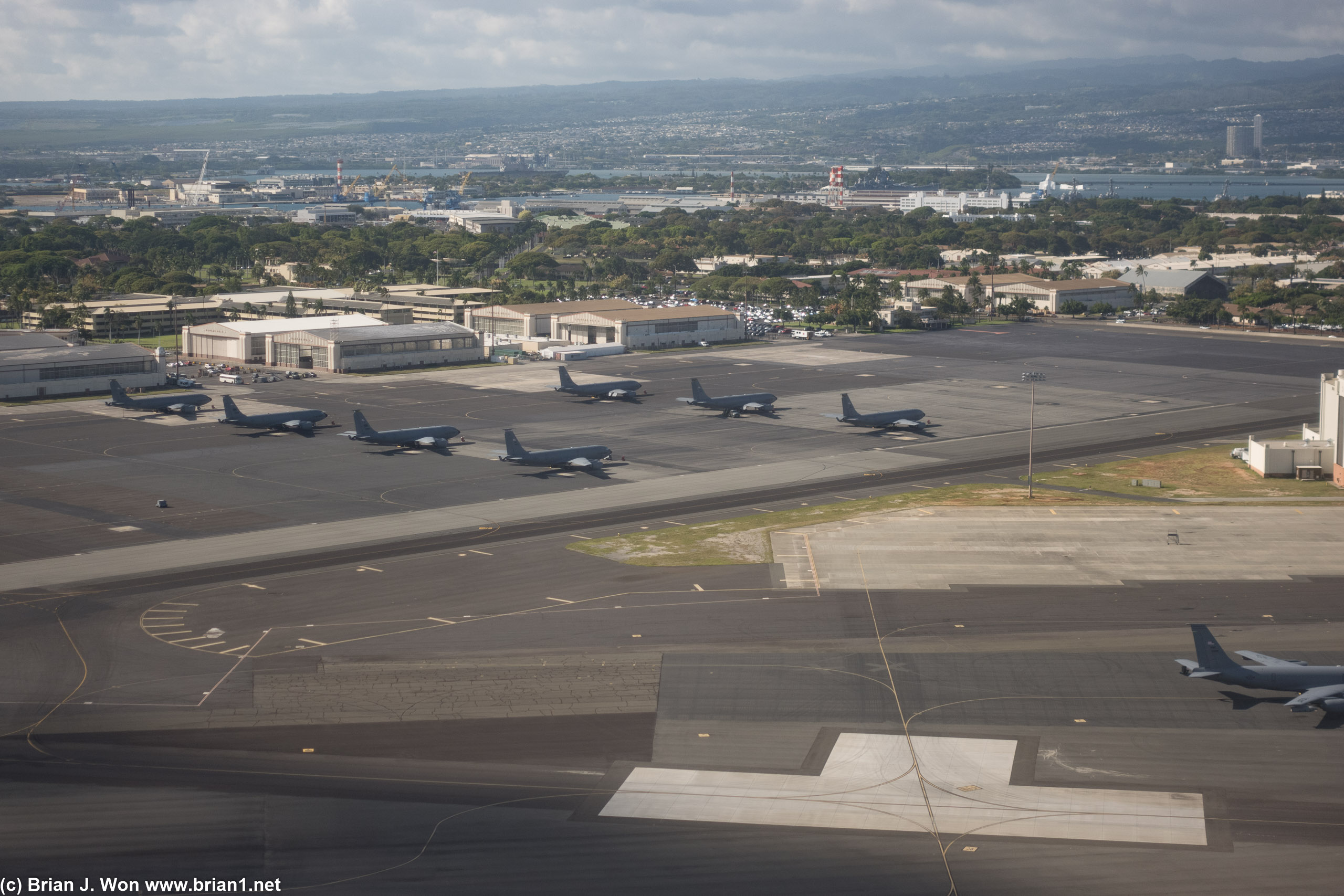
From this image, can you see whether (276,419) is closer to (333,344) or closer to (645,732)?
(333,344)

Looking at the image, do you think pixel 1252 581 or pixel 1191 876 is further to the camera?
pixel 1252 581

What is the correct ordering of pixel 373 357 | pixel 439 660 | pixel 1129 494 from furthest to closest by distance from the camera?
pixel 373 357, pixel 1129 494, pixel 439 660

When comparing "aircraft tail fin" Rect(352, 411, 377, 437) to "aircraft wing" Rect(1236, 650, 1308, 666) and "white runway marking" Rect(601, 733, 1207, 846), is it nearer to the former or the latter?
"white runway marking" Rect(601, 733, 1207, 846)

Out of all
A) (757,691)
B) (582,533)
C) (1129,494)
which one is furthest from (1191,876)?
(1129,494)

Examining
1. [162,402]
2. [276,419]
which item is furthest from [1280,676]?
[162,402]

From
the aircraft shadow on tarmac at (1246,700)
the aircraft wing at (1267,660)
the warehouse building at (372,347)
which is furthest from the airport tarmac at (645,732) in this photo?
the warehouse building at (372,347)

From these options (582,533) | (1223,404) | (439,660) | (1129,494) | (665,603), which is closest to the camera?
(439,660)

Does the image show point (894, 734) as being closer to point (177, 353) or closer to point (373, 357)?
point (373, 357)

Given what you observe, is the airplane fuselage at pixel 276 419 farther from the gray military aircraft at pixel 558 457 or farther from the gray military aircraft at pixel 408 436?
the gray military aircraft at pixel 558 457
